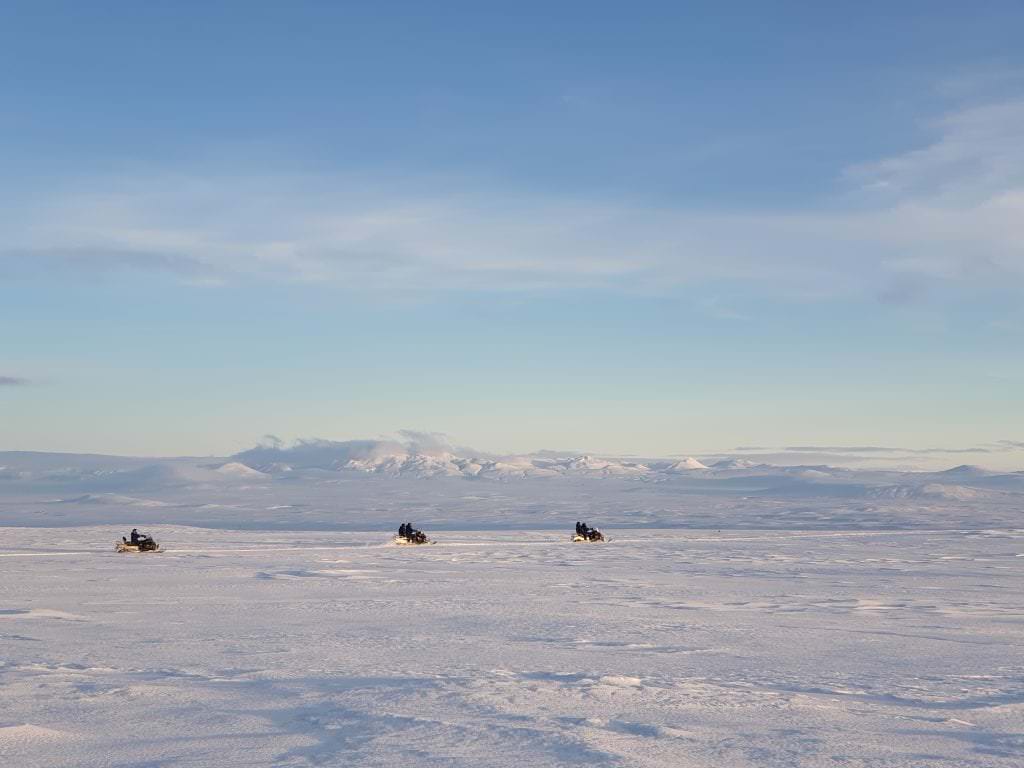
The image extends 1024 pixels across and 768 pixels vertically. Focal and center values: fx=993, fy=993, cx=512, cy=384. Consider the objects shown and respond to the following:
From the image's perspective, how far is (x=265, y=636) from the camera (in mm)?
14156

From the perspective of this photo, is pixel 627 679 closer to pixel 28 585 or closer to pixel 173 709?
pixel 173 709

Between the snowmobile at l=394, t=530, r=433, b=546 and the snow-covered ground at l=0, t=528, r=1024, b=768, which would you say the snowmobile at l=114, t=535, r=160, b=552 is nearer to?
the snowmobile at l=394, t=530, r=433, b=546

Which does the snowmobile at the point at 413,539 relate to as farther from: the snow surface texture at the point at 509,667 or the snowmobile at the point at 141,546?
the snow surface texture at the point at 509,667

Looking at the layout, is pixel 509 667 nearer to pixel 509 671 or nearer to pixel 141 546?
pixel 509 671

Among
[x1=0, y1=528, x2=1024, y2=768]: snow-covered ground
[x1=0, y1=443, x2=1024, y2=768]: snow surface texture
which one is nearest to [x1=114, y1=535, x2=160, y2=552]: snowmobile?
[x1=0, y1=443, x2=1024, y2=768]: snow surface texture

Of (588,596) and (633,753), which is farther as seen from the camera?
(588,596)

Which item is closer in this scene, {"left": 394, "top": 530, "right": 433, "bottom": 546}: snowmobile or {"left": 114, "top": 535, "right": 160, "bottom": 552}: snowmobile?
{"left": 114, "top": 535, "right": 160, "bottom": 552}: snowmobile

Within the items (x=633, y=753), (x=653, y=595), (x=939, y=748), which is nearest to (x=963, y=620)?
(x=653, y=595)

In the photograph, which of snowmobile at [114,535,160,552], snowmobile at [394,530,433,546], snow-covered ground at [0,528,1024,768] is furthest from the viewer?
snowmobile at [394,530,433,546]

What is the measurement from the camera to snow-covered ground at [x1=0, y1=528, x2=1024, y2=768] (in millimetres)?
7961

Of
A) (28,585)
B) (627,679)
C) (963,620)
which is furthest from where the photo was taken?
(28,585)

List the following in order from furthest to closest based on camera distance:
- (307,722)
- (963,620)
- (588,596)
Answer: (588,596), (963,620), (307,722)

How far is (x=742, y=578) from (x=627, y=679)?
→ 15665 mm

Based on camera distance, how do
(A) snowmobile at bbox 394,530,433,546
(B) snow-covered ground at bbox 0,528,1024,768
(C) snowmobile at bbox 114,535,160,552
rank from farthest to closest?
(A) snowmobile at bbox 394,530,433,546
(C) snowmobile at bbox 114,535,160,552
(B) snow-covered ground at bbox 0,528,1024,768
